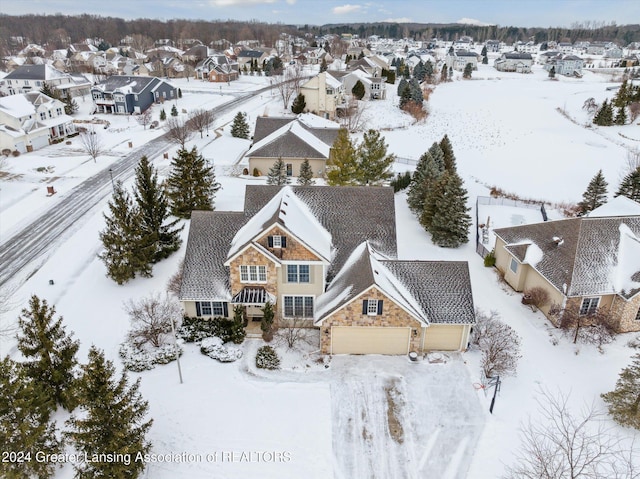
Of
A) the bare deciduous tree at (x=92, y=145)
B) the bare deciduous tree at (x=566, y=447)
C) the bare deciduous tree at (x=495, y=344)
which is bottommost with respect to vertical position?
the bare deciduous tree at (x=566, y=447)

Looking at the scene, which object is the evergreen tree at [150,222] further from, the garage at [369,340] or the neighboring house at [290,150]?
the neighboring house at [290,150]

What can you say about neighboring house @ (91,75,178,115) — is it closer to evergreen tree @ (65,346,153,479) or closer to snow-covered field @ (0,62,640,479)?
snow-covered field @ (0,62,640,479)

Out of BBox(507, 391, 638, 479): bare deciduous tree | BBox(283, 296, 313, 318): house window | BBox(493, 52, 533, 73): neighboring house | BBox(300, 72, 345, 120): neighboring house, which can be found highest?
BBox(493, 52, 533, 73): neighboring house

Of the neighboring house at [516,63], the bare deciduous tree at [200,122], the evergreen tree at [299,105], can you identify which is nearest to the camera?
the bare deciduous tree at [200,122]

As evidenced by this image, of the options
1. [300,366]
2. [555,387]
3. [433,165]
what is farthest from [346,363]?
[433,165]

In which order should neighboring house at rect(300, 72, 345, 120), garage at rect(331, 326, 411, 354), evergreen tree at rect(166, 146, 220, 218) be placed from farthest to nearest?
neighboring house at rect(300, 72, 345, 120)
evergreen tree at rect(166, 146, 220, 218)
garage at rect(331, 326, 411, 354)

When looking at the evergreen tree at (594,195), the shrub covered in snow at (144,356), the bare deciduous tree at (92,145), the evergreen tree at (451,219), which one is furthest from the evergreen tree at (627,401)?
the bare deciduous tree at (92,145)

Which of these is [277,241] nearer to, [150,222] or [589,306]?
[150,222]

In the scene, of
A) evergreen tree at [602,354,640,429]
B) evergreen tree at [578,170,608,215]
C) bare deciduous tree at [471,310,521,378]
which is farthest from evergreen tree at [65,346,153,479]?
evergreen tree at [578,170,608,215]
